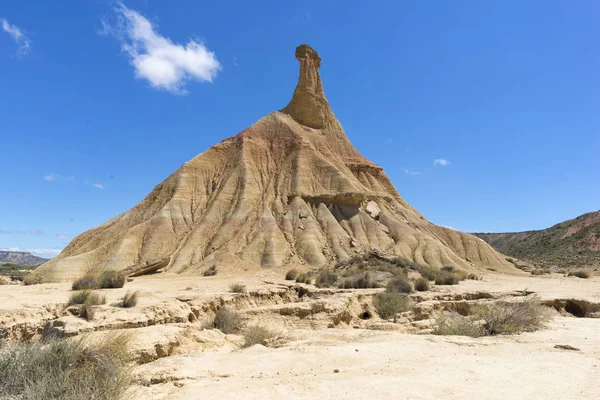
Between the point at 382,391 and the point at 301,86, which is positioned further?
the point at 301,86

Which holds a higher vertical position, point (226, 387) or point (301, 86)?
point (301, 86)

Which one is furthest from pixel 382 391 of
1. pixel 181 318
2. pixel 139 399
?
pixel 181 318

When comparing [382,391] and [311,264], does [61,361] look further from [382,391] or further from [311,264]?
[311,264]

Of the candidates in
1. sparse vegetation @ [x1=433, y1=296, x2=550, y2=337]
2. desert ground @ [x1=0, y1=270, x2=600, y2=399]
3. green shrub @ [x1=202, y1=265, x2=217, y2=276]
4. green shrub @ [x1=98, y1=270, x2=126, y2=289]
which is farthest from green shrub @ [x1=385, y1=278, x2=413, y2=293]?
green shrub @ [x1=202, y1=265, x2=217, y2=276]

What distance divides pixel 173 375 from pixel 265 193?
3850 cm

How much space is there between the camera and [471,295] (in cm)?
1762

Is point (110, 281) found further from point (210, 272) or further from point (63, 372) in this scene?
point (63, 372)

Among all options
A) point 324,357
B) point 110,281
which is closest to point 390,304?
point 324,357

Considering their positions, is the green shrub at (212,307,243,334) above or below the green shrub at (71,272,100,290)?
below

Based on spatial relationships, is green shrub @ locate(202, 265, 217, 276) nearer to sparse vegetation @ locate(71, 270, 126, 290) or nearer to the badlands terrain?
the badlands terrain

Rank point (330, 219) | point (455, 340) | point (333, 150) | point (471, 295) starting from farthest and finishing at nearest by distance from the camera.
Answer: point (333, 150), point (330, 219), point (471, 295), point (455, 340)

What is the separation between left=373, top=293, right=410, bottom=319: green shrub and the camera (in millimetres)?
15420

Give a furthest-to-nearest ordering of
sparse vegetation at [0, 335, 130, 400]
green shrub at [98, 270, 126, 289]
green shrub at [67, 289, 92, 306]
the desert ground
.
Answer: green shrub at [98, 270, 126, 289] → green shrub at [67, 289, 92, 306] → the desert ground → sparse vegetation at [0, 335, 130, 400]

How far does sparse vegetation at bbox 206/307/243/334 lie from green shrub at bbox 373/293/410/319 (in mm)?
6176
